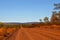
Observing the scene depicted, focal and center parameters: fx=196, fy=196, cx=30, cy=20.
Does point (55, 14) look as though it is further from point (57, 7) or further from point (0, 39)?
point (0, 39)

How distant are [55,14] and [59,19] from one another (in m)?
10.5

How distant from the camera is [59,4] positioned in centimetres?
7750

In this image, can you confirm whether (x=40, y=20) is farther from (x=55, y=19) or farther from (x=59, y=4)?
(x=59, y=4)

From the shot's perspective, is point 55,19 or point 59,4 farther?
point 55,19

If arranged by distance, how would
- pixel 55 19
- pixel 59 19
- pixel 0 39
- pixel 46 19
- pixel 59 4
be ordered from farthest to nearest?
pixel 46 19 → pixel 55 19 → pixel 59 19 → pixel 59 4 → pixel 0 39

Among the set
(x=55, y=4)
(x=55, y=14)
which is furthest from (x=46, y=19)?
(x=55, y=4)

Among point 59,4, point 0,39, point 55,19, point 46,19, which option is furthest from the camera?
point 46,19

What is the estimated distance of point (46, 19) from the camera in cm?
14050

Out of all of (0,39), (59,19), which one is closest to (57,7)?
(59,19)

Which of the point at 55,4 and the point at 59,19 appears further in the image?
the point at 59,19

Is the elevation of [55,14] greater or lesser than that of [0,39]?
greater

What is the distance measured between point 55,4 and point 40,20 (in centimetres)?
6707

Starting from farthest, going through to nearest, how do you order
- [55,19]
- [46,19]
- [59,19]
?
[46,19]
[55,19]
[59,19]

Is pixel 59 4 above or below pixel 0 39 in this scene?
above
